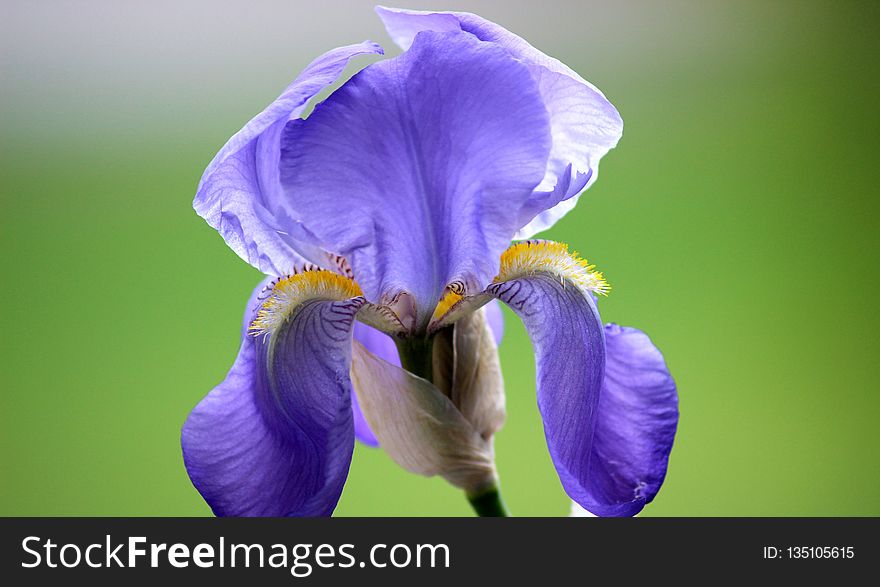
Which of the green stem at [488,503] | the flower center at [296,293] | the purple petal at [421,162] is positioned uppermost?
the purple petal at [421,162]

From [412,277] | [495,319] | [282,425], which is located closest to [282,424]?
[282,425]

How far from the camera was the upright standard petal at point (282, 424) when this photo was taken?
471mm

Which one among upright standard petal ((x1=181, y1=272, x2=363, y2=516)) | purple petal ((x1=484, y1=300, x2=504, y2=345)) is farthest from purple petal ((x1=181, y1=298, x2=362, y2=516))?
purple petal ((x1=484, y1=300, x2=504, y2=345))

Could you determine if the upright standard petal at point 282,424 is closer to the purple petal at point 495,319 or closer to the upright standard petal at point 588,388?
the upright standard petal at point 588,388

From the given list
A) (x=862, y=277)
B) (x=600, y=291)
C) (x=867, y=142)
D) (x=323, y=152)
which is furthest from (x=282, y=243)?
(x=867, y=142)

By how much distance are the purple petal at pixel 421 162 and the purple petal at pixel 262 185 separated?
0.02 metres

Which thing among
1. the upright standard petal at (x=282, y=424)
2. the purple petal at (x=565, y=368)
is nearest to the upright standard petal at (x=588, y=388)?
the purple petal at (x=565, y=368)

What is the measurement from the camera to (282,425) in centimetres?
49

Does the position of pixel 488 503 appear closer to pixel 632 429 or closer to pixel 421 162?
pixel 632 429

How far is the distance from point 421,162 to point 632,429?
0.65 feet

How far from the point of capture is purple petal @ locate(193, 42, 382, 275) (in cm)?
47

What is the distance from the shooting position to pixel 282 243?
543 mm
